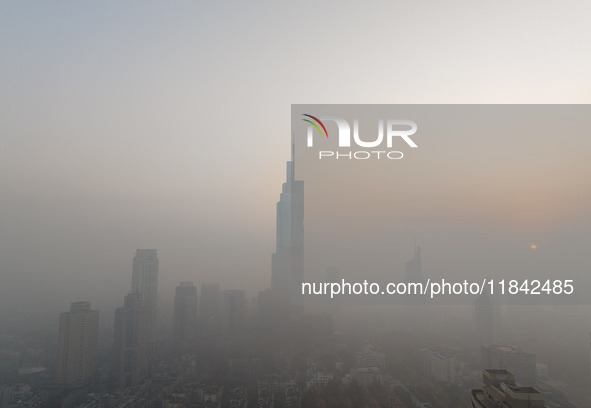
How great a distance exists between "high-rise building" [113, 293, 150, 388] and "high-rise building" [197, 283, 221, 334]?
0.89 metres

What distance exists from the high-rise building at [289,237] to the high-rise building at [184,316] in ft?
4.50

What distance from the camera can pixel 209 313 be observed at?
19.9 feet

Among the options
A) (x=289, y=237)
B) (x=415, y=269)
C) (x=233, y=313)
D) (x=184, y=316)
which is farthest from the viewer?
(x=233, y=313)

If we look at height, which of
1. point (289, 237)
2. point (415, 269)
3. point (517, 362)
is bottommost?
point (517, 362)

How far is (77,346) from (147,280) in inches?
42.4

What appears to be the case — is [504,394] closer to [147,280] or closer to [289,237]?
[289,237]

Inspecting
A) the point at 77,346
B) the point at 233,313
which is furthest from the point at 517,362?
the point at 77,346

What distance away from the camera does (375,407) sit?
3.82 meters

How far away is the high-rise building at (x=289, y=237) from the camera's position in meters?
3.99

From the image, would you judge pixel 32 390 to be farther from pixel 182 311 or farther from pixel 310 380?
pixel 310 380

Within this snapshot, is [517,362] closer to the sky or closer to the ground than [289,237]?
closer to the ground

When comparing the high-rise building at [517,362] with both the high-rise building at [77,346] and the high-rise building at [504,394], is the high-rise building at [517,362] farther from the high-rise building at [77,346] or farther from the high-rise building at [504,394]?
the high-rise building at [77,346]

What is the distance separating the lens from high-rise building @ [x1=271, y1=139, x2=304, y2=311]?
13.1 ft

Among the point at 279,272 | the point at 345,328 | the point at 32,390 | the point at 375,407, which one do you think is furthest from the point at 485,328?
the point at 32,390
